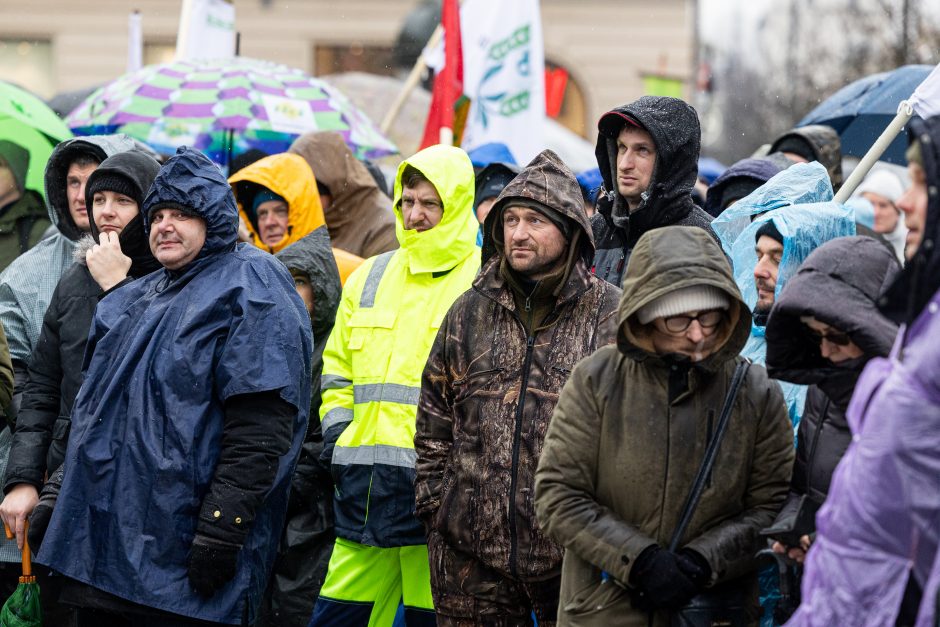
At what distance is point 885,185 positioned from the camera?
10680mm

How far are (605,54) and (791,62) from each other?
12.7m

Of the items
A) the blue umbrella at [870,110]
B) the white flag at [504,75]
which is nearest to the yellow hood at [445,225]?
the blue umbrella at [870,110]

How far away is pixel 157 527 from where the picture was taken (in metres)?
4.80

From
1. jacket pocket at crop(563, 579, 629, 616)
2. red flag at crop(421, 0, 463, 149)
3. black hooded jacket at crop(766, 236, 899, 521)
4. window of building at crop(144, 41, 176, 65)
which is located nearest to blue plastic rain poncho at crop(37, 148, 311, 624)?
jacket pocket at crop(563, 579, 629, 616)

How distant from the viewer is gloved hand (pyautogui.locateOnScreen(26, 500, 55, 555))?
5.18m

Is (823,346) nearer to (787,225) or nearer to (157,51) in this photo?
(787,225)

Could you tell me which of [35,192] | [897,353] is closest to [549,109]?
[35,192]

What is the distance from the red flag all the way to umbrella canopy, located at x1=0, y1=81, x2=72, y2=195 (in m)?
2.35

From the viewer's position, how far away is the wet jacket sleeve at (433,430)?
5016 millimetres

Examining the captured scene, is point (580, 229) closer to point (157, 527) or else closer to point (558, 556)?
point (558, 556)

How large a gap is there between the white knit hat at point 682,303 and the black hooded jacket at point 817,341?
187mm

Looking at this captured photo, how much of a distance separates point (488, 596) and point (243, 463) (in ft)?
3.00

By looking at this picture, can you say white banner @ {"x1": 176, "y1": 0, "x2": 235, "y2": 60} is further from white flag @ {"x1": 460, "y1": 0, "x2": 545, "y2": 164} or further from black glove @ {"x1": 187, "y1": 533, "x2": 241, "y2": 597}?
black glove @ {"x1": 187, "y1": 533, "x2": 241, "y2": 597}

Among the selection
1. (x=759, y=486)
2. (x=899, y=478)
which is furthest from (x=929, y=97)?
(x=899, y=478)
